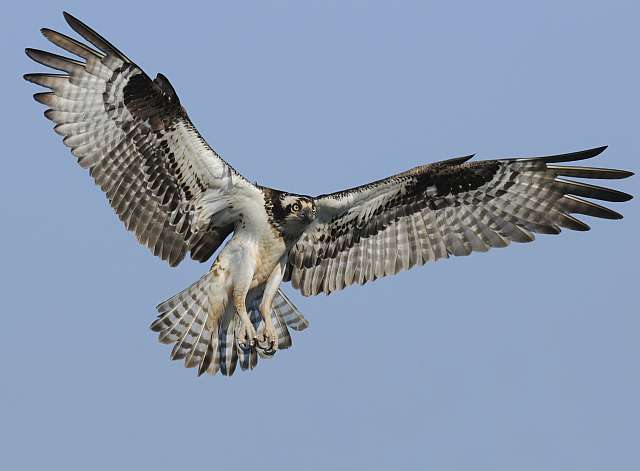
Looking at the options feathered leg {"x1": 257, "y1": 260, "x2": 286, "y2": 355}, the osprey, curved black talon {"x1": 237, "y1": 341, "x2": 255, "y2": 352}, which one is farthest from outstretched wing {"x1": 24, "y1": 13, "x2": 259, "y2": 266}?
curved black talon {"x1": 237, "y1": 341, "x2": 255, "y2": 352}

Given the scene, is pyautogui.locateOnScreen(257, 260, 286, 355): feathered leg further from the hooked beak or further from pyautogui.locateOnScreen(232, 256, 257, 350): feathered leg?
the hooked beak

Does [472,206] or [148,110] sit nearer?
[148,110]

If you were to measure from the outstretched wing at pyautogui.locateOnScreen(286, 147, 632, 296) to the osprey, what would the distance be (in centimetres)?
1

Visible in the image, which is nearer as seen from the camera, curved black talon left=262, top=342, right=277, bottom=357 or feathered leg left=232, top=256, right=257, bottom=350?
feathered leg left=232, top=256, right=257, bottom=350

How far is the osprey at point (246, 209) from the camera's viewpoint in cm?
1217

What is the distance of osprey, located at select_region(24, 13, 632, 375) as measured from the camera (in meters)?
12.2

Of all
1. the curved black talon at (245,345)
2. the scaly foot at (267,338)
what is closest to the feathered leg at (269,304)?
the scaly foot at (267,338)

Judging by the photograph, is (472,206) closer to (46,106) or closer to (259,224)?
(259,224)

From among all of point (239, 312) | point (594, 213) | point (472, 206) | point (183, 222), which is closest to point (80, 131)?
point (183, 222)

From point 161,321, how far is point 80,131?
6.57 ft

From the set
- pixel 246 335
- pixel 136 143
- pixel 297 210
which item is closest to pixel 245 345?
pixel 246 335

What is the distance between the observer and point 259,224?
12.3m

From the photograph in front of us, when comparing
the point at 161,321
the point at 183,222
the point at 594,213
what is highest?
the point at 594,213

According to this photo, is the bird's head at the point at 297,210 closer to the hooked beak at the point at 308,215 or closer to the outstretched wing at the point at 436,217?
the hooked beak at the point at 308,215
